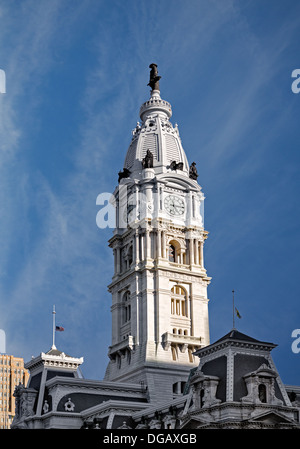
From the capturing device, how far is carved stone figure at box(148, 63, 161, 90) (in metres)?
128

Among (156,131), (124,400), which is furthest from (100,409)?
(156,131)

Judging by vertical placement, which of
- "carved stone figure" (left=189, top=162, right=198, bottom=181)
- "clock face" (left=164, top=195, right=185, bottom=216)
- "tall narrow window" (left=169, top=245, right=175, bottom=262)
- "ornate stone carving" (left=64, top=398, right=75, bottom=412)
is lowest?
"ornate stone carving" (left=64, top=398, right=75, bottom=412)

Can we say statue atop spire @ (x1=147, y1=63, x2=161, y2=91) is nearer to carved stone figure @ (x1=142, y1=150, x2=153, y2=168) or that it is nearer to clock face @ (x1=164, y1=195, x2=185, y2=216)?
carved stone figure @ (x1=142, y1=150, x2=153, y2=168)

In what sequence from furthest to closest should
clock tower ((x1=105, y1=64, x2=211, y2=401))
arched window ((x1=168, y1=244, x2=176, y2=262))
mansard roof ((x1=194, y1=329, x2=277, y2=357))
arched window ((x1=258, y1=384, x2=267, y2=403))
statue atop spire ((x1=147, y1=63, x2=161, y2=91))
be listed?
statue atop spire ((x1=147, y1=63, x2=161, y2=91)) → arched window ((x1=168, y1=244, x2=176, y2=262)) → clock tower ((x1=105, y1=64, x2=211, y2=401)) → mansard roof ((x1=194, y1=329, x2=277, y2=357)) → arched window ((x1=258, y1=384, x2=267, y2=403))

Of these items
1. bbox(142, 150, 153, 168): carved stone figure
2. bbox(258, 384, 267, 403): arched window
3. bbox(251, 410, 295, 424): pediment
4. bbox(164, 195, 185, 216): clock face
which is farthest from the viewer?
bbox(142, 150, 153, 168): carved stone figure

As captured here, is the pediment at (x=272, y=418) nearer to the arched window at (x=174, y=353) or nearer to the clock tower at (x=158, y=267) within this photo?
the clock tower at (x=158, y=267)

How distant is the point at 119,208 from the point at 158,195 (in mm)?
7623

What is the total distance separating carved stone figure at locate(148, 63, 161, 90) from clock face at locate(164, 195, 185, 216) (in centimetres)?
2144

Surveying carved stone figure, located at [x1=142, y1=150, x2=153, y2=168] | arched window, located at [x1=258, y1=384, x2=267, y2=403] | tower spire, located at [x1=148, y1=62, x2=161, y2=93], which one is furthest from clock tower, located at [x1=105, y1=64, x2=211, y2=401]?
arched window, located at [x1=258, y1=384, x2=267, y2=403]

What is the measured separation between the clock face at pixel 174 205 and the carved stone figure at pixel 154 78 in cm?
2144

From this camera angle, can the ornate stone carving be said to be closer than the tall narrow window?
Yes

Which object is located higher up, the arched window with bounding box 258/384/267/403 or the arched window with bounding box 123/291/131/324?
the arched window with bounding box 123/291/131/324
